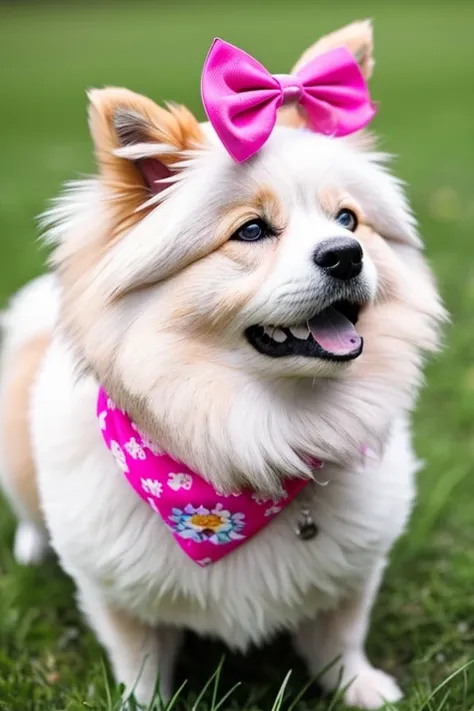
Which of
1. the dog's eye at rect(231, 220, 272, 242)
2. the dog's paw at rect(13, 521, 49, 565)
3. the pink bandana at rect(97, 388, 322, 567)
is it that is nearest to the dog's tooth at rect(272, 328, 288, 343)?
the dog's eye at rect(231, 220, 272, 242)

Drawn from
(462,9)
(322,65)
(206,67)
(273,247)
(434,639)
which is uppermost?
(206,67)

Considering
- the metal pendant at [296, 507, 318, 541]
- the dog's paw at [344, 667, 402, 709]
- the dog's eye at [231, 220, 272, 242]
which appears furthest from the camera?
the dog's paw at [344, 667, 402, 709]

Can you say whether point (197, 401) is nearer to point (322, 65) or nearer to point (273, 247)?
point (273, 247)

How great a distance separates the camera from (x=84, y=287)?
212 centimetres

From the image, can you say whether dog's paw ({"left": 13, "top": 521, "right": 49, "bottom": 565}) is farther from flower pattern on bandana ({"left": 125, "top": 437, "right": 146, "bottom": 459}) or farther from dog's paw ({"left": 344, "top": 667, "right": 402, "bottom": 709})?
dog's paw ({"left": 344, "top": 667, "right": 402, "bottom": 709})

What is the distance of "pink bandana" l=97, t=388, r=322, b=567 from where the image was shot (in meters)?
2.20

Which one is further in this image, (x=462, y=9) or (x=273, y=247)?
(x=462, y=9)

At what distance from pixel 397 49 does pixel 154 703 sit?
18.2m

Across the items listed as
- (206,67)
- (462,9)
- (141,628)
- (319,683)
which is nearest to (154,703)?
(141,628)

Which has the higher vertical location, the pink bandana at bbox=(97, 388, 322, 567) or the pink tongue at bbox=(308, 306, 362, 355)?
the pink tongue at bbox=(308, 306, 362, 355)

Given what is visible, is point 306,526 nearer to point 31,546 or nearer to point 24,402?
point 24,402

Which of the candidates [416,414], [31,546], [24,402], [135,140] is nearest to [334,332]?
[135,140]

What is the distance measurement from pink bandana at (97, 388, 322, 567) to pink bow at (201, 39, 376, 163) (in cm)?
75

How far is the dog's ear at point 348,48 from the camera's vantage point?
2309 millimetres
